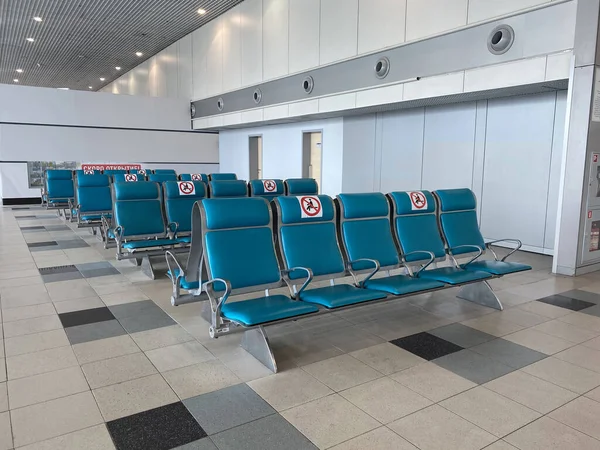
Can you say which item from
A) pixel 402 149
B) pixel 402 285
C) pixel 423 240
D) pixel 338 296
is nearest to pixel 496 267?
pixel 423 240

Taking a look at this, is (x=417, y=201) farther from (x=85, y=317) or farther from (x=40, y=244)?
(x=40, y=244)

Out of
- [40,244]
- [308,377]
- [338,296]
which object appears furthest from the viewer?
[40,244]

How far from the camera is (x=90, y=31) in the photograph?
12344 mm

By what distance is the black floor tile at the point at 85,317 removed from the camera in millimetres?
3299

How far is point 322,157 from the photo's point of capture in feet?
32.1

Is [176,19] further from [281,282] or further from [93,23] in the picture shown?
[281,282]

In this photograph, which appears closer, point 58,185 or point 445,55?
point 445,55

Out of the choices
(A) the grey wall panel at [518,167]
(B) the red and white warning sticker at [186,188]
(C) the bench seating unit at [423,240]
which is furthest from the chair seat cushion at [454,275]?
(A) the grey wall panel at [518,167]

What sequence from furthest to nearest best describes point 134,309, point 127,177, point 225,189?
point 127,177 → point 225,189 → point 134,309

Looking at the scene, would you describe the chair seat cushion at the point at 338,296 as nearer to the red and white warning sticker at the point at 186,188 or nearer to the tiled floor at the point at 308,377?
the tiled floor at the point at 308,377

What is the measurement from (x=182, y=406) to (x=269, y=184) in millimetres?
3834

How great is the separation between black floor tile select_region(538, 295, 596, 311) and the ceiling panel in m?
9.59

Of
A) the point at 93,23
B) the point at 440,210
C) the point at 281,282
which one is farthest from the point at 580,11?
the point at 93,23

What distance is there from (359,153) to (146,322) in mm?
6362
